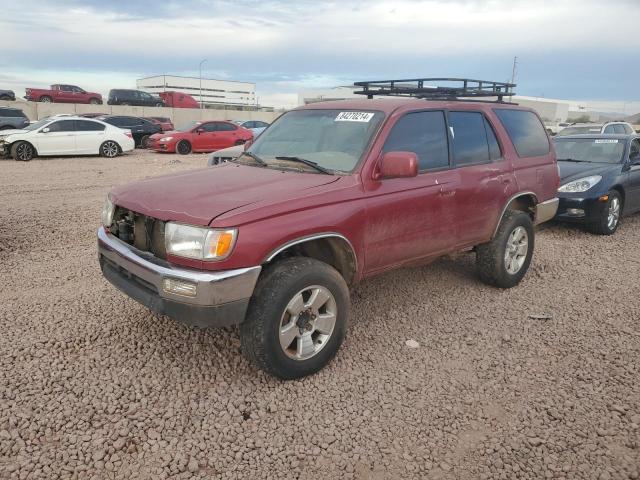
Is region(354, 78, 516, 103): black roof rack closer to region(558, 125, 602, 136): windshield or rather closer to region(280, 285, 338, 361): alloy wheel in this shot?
region(280, 285, 338, 361): alloy wheel

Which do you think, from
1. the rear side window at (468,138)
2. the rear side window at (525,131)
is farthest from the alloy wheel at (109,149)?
the rear side window at (468,138)

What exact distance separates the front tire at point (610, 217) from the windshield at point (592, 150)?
780 mm

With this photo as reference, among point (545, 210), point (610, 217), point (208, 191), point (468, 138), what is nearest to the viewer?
point (208, 191)

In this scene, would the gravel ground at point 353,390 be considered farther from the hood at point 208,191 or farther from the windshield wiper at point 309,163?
the windshield wiper at point 309,163

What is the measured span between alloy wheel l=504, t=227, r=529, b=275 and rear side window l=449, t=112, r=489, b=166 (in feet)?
2.97

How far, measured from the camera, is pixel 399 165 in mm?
3504

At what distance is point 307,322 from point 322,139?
5.13 ft

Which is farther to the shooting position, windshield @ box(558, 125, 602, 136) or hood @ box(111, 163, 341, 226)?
windshield @ box(558, 125, 602, 136)

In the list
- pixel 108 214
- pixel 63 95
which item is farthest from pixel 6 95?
pixel 108 214

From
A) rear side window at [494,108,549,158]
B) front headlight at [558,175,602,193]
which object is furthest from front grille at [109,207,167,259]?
front headlight at [558,175,602,193]

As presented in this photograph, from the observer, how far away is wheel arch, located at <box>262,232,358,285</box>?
340 centimetres

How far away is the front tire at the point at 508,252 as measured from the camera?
4879 millimetres

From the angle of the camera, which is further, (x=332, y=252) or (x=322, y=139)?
(x=322, y=139)

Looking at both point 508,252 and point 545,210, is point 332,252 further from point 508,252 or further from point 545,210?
point 545,210
